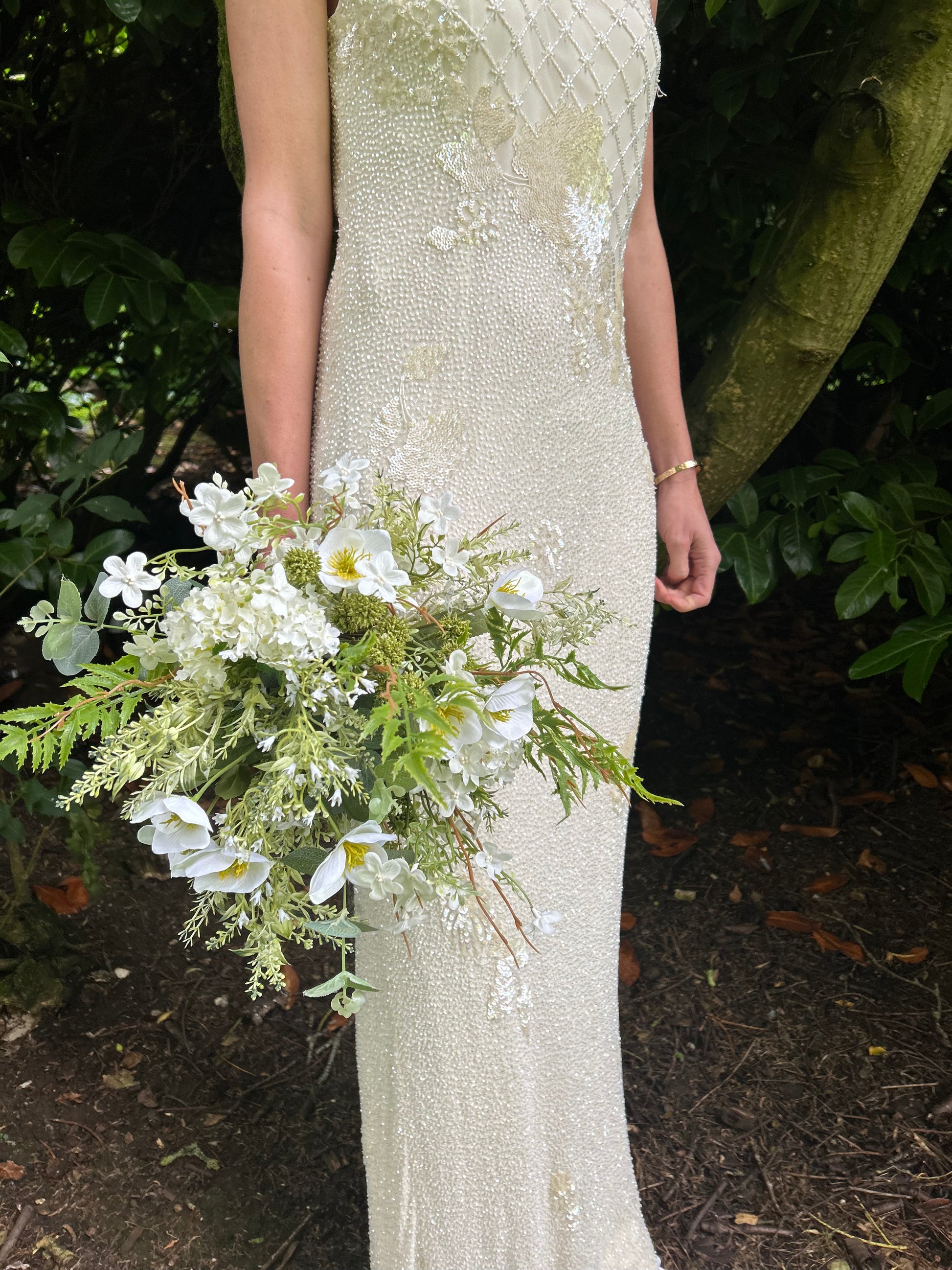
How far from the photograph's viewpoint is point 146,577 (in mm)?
816

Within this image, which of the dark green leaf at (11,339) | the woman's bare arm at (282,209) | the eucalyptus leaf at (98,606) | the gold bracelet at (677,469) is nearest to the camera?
the eucalyptus leaf at (98,606)

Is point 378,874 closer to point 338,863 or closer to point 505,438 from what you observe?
point 338,863

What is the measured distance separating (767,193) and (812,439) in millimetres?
1144

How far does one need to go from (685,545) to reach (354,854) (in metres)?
1.00

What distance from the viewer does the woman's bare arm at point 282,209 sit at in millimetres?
1123

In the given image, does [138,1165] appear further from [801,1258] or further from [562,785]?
[562,785]

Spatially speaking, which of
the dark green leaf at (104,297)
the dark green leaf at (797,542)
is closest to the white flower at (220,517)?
the dark green leaf at (104,297)

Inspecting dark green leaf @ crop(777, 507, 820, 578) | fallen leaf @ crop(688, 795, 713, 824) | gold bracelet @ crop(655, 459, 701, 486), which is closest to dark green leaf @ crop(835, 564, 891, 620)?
dark green leaf @ crop(777, 507, 820, 578)

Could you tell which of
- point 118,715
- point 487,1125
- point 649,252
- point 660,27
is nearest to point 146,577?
point 118,715

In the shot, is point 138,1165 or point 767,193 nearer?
point 138,1165

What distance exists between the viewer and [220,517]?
2.57 ft

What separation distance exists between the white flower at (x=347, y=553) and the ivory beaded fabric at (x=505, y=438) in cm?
41

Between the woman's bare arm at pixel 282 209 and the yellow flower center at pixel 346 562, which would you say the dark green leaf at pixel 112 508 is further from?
the yellow flower center at pixel 346 562

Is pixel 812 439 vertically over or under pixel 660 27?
under
